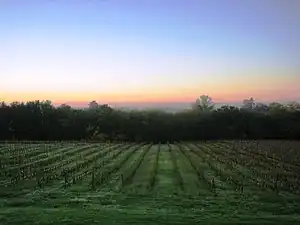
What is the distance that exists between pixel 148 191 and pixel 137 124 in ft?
167

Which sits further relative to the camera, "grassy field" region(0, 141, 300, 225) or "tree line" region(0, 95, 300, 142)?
"tree line" region(0, 95, 300, 142)

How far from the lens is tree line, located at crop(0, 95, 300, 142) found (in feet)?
216

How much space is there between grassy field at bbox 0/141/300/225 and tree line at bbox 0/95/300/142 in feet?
109

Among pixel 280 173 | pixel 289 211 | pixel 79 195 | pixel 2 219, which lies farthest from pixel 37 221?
pixel 280 173

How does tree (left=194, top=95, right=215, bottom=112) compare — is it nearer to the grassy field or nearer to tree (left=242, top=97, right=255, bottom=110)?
tree (left=242, top=97, right=255, bottom=110)

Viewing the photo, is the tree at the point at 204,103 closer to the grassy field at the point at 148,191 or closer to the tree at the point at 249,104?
the tree at the point at 249,104

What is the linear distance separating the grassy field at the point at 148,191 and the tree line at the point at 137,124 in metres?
33.2

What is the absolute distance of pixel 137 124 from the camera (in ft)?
229

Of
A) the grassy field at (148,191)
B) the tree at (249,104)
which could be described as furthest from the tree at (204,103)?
the grassy field at (148,191)

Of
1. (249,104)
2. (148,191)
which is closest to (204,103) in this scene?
(249,104)

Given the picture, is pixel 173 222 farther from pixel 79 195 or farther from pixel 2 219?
pixel 79 195

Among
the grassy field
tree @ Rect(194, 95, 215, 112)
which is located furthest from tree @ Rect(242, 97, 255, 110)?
the grassy field

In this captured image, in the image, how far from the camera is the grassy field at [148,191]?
12.8m

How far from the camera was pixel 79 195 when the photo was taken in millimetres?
17297
